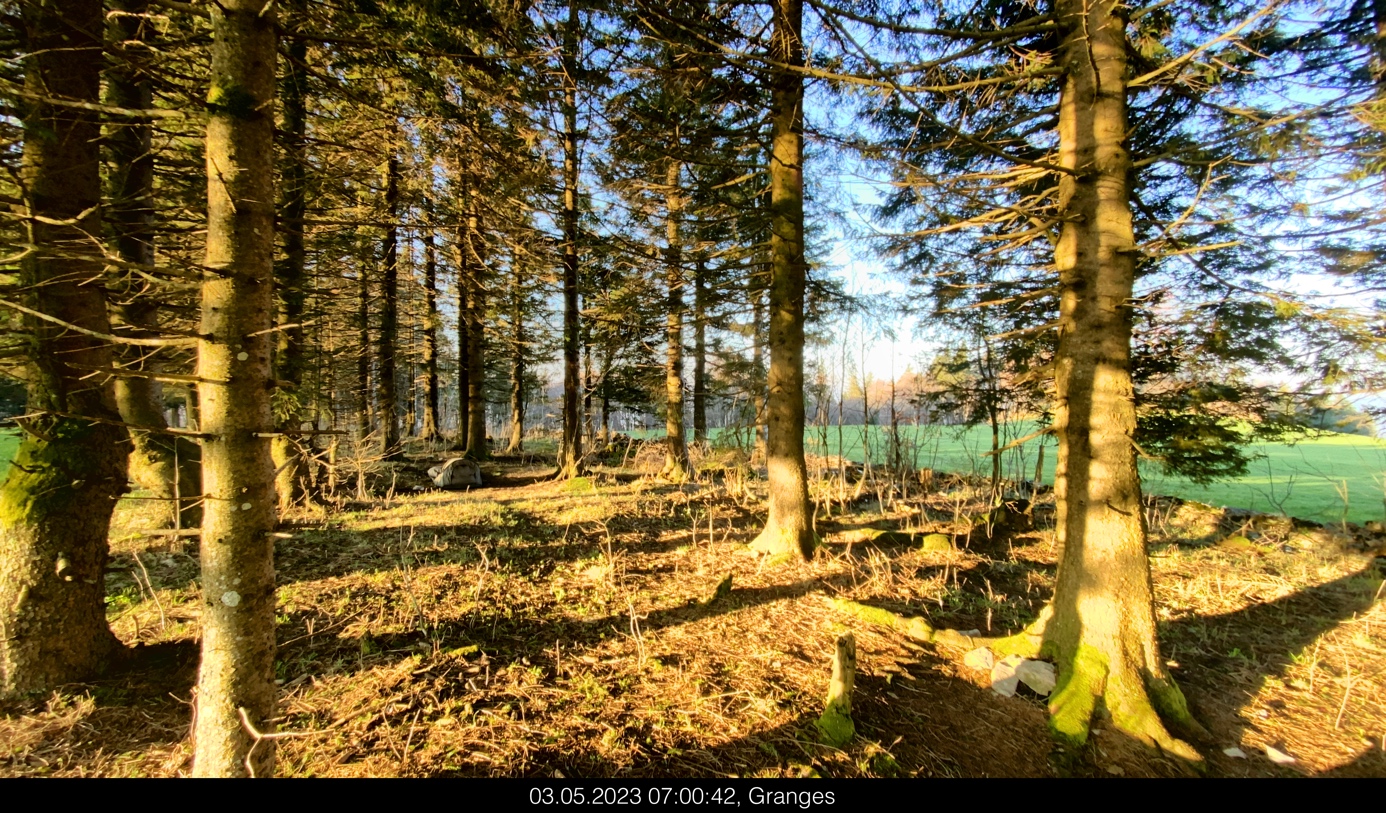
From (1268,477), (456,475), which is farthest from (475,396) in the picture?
(1268,477)

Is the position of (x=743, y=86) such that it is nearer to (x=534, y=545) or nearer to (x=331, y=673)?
(x=534, y=545)

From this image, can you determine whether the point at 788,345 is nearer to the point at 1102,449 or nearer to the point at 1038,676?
the point at 1102,449

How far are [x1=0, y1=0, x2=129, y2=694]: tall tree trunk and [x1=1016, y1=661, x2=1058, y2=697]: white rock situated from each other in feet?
20.7

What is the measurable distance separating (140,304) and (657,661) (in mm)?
5347

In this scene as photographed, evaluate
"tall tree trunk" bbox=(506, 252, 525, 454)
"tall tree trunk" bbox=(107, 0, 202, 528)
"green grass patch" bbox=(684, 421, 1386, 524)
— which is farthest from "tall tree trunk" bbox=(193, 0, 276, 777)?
"green grass patch" bbox=(684, 421, 1386, 524)

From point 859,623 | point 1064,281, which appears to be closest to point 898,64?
point 1064,281

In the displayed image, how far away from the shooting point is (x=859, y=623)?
4488 millimetres

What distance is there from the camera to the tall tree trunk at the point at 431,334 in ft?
41.3

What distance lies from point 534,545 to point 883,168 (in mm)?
5738

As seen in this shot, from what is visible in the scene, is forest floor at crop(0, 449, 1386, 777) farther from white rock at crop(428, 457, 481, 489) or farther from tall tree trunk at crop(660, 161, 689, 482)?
tall tree trunk at crop(660, 161, 689, 482)

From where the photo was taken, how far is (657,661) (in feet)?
11.7

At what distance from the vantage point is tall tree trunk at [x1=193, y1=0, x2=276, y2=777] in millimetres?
2014

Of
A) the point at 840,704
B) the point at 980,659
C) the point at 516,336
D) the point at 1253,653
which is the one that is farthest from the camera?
the point at 516,336

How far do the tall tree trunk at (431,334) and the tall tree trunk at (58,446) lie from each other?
8606 millimetres
